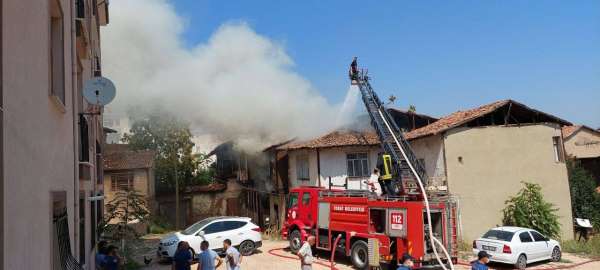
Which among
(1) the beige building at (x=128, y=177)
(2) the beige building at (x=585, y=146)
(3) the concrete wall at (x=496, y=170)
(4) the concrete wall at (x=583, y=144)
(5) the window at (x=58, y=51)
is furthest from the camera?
(4) the concrete wall at (x=583, y=144)

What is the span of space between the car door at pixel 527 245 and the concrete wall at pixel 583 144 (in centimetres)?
1747

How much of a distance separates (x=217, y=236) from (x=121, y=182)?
15.1 metres

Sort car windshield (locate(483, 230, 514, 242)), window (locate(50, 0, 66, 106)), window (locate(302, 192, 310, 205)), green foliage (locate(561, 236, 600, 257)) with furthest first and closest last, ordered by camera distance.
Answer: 1. green foliage (locate(561, 236, 600, 257))
2. window (locate(302, 192, 310, 205))
3. car windshield (locate(483, 230, 514, 242))
4. window (locate(50, 0, 66, 106))

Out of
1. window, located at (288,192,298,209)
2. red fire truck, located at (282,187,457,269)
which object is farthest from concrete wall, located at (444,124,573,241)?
window, located at (288,192,298,209)

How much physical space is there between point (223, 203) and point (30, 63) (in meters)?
25.8

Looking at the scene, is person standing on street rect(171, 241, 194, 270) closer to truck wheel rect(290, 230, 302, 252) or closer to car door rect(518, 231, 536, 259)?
truck wheel rect(290, 230, 302, 252)

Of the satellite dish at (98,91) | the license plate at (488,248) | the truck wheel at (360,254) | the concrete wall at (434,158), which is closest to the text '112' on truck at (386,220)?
the truck wheel at (360,254)

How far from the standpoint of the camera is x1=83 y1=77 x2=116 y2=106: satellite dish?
770cm

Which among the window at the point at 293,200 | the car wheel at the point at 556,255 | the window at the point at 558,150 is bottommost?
the car wheel at the point at 556,255

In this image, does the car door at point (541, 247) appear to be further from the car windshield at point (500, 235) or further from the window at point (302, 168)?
the window at point (302, 168)

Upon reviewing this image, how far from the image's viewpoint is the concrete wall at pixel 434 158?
20344mm

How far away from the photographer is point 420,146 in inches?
868

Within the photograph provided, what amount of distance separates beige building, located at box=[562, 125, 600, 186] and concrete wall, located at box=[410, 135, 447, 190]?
534 inches

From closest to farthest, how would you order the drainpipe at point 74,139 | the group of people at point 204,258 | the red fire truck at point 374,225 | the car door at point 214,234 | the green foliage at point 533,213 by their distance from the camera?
the drainpipe at point 74,139 < the group of people at point 204,258 < the red fire truck at point 374,225 < the car door at point 214,234 < the green foliage at point 533,213
